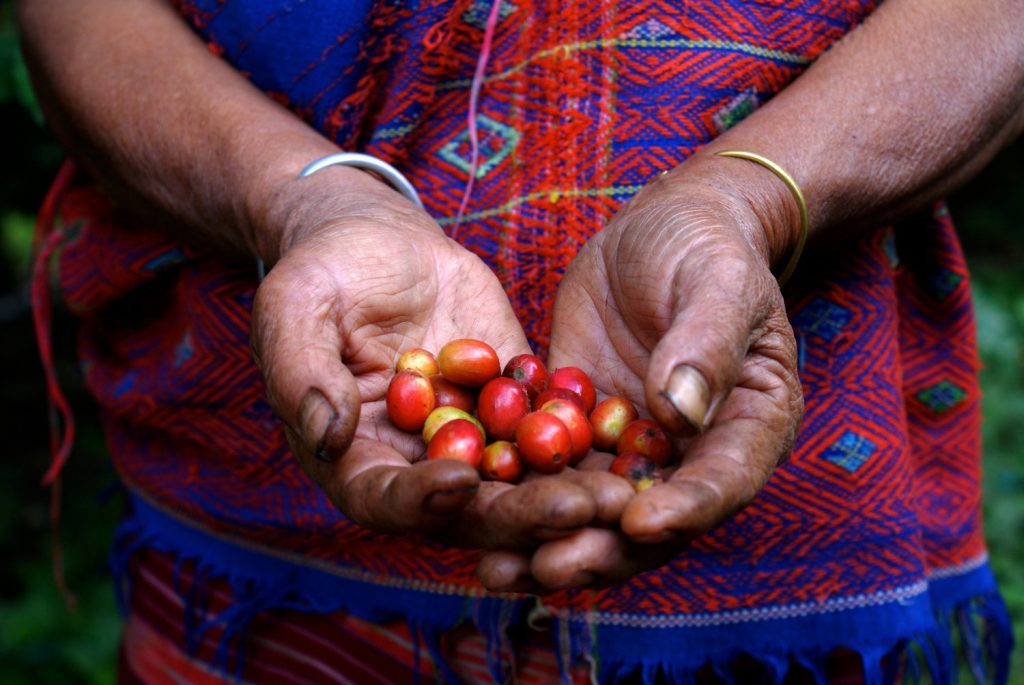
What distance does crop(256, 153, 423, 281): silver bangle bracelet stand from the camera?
1894 mm

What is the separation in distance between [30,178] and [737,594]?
10.3 ft

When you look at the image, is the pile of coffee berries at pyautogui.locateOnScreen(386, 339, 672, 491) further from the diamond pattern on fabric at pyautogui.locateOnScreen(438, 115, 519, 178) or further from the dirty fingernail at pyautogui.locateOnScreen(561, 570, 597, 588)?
the diamond pattern on fabric at pyautogui.locateOnScreen(438, 115, 519, 178)

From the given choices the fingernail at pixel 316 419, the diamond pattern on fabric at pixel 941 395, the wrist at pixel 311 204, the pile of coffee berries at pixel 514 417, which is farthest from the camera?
the diamond pattern on fabric at pixel 941 395

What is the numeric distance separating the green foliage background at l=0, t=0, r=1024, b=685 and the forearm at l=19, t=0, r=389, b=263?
946 mm

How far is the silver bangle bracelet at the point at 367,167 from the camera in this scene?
189 cm

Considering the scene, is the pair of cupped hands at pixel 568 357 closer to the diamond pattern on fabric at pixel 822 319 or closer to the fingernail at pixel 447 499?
the fingernail at pixel 447 499

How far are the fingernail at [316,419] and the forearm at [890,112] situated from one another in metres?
0.80

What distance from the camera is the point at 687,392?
4.52 feet

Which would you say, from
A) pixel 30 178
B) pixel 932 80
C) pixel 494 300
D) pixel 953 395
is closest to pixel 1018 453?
pixel 953 395

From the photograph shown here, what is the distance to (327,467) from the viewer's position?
154cm

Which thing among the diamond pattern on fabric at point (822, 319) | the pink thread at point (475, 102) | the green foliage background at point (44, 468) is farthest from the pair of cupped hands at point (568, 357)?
the green foliage background at point (44, 468)

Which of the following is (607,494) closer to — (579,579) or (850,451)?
(579,579)

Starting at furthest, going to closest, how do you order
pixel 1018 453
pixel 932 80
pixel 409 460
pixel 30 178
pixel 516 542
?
Result: pixel 1018 453
pixel 30 178
pixel 932 80
pixel 409 460
pixel 516 542

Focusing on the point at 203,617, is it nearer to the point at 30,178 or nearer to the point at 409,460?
the point at 409,460
